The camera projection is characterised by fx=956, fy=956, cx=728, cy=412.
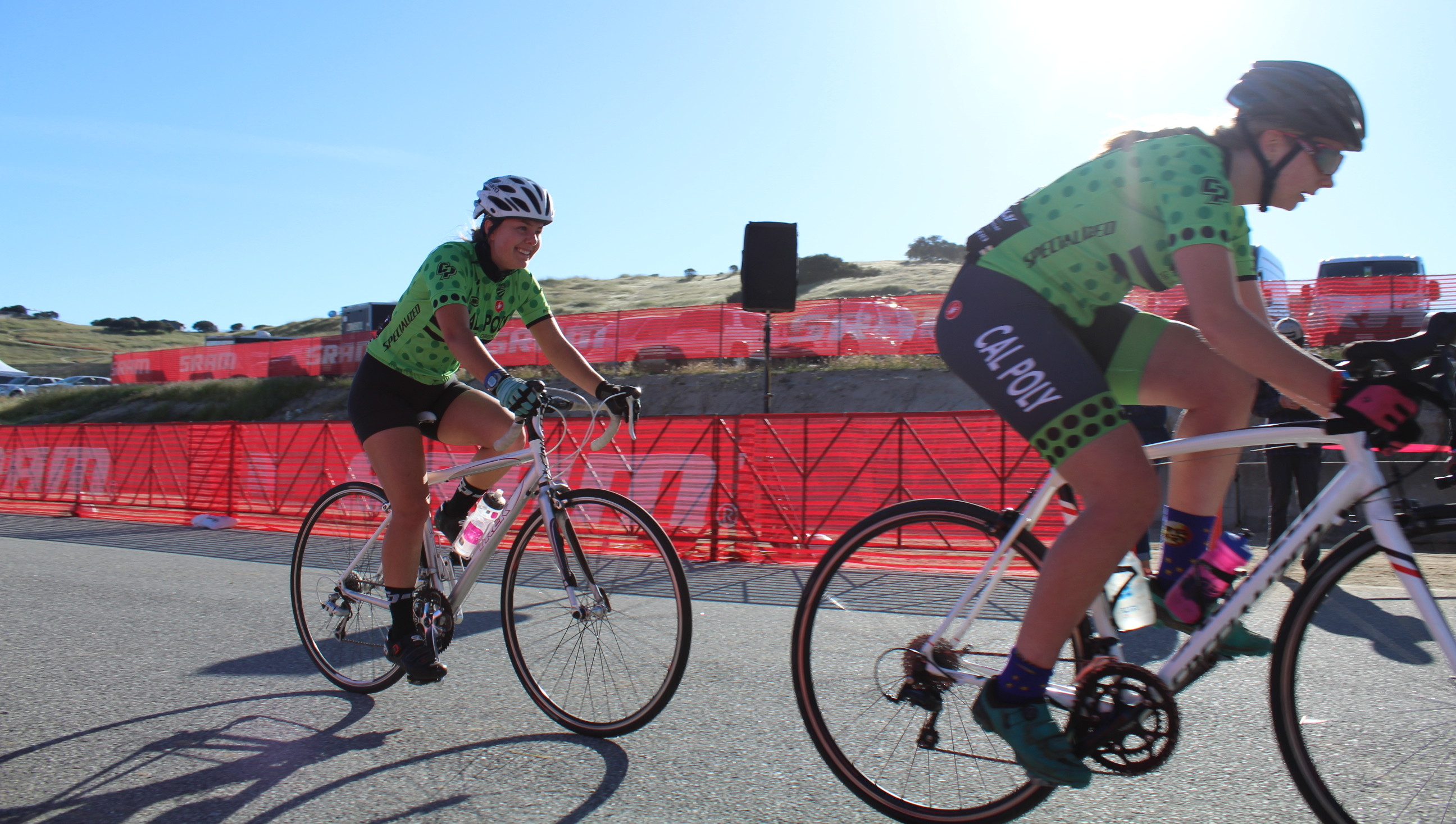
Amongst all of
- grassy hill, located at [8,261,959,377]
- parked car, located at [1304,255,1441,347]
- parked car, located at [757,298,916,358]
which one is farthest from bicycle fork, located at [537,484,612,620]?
grassy hill, located at [8,261,959,377]

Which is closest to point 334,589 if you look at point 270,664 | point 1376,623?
point 270,664

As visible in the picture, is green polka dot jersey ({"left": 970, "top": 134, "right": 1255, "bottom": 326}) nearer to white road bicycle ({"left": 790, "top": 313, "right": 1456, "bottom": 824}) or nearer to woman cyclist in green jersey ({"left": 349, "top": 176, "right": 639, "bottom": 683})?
white road bicycle ({"left": 790, "top": 313, "right": 1456, "bottom": 824})

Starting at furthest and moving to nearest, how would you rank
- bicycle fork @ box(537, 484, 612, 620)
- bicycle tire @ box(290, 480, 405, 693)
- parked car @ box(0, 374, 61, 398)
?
parked car @ box(0, 374, 61, 398)
bicycle tire @ box(290, 480, 405, 693)
bicycle fork @ box(537, 484, 612, 620)

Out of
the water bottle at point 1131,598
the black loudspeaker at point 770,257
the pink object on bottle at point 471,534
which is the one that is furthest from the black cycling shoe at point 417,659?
the black loudspeaker at point 770,257

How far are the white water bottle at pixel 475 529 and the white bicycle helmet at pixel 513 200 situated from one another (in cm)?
115

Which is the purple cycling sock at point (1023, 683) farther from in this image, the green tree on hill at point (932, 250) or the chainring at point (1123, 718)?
the green tree on hill at point (932, 250)

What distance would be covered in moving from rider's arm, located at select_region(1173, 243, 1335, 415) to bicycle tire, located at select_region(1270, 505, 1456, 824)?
1.24 feet

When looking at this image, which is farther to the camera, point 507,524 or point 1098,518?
point 507,524

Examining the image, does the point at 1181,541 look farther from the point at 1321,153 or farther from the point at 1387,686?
the point at 1321,153

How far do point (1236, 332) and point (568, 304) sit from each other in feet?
220

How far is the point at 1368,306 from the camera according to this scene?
19.4m

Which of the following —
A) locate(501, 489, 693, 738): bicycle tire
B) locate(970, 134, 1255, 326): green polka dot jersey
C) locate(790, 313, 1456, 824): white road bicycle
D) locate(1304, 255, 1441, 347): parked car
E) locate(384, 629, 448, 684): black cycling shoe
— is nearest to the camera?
locate(790, 313, 1456, 824): white road bicycle

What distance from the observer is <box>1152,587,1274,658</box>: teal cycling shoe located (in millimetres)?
2277

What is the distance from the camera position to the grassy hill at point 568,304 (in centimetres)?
5694
